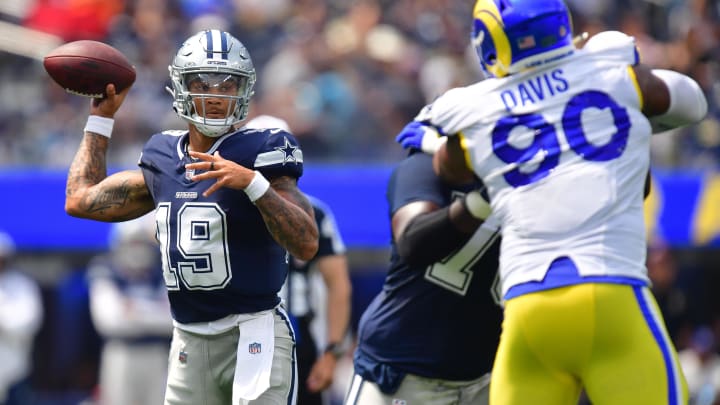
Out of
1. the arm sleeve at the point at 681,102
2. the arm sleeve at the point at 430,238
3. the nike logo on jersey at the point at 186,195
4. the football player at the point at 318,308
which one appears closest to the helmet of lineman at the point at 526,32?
the arm sleeve at the point at 681,102

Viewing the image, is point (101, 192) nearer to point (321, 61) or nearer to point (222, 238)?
point (222, 238)

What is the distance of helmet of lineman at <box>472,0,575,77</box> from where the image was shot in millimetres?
3742

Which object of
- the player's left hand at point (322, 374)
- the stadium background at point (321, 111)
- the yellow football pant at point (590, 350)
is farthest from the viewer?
the stadium background at point (321, 111)

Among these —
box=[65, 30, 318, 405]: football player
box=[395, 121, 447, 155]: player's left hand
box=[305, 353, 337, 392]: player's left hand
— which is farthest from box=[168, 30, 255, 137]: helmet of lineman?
box=[305, 353, 337, 392]: player's left hand

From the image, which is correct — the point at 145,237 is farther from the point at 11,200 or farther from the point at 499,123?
the point at 499,123

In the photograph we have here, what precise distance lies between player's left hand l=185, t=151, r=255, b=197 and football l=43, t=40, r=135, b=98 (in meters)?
0.77

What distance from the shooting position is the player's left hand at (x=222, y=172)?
4.04 m

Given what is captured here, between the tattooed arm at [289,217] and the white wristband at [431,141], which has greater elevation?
the white wristband at [431,141]

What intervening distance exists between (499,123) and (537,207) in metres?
0.29

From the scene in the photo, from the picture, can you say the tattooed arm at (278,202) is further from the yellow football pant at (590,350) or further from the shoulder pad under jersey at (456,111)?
the yellow football pant at (590,350)

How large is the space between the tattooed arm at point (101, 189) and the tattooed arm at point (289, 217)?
0.59 metres

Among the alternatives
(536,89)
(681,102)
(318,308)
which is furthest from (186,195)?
(318,308)

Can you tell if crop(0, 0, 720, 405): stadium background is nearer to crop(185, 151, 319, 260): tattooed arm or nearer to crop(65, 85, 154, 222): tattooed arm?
crop(65, 85, 154, 222): tattooed arm

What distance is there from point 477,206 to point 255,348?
39.9 inches
